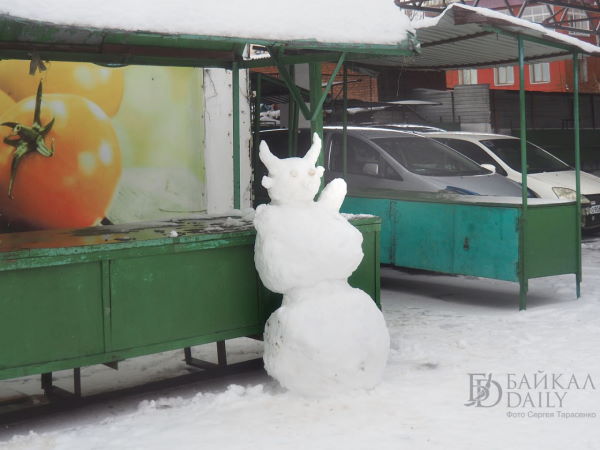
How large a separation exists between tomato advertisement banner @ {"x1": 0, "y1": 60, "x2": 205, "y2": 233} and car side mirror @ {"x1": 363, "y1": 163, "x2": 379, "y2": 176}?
7.26 ft

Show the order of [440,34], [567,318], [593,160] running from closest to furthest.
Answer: [567,318] < [440,34] < [593,160]

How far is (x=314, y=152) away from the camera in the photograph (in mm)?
5633

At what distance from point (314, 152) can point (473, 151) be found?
7599 mm

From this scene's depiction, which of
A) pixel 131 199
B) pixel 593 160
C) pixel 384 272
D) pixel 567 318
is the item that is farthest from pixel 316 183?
pixel 593 160

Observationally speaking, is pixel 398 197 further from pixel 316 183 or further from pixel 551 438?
pixel 551 438

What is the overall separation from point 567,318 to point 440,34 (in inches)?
121

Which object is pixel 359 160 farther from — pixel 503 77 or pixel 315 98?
pixel 503 77

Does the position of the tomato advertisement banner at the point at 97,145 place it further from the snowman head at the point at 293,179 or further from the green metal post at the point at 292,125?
the snowman head at the point at 293,179

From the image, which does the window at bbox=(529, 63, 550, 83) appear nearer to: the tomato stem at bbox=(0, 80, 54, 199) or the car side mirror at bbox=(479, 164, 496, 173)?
the car side mirror at bbox=(479, 164, 496, 173)

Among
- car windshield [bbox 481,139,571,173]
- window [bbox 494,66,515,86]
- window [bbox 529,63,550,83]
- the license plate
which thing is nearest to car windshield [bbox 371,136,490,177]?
car windshield [bbox 481,139,571,173]

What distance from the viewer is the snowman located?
536 centimetres

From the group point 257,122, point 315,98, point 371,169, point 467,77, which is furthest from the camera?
point 467,77

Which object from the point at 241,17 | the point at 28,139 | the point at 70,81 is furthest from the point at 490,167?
the point at 241,17

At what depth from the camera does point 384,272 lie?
11.2 metres
